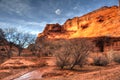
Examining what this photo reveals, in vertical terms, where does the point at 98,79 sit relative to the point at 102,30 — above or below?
below

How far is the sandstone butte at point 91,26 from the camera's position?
215 ft

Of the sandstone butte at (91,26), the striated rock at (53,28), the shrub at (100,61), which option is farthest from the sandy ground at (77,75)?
the striated rock at (53,28)

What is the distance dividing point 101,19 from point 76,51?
204ft

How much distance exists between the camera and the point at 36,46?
5225 centimetres

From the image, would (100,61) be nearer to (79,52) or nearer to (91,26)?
(79,52)

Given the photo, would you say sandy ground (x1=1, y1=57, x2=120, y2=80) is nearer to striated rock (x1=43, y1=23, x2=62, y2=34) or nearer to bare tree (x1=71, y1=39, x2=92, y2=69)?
bare tree (x1=71, y1=39, x2=92, y2=69)

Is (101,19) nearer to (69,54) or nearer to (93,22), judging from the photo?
(93,22)

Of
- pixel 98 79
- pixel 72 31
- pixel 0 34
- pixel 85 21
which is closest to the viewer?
pixel 98 79

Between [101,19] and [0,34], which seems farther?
[101,19]

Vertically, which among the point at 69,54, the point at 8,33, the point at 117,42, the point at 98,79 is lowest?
the point at 98,79

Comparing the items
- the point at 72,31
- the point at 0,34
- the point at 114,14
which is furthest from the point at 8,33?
the point at 72,31

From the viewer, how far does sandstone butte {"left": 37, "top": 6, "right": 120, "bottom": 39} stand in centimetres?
6566

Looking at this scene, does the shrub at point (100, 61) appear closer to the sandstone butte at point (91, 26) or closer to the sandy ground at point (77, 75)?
the sandy ground at point (77, 75)

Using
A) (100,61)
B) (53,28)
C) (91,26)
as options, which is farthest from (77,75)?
(53,28)
